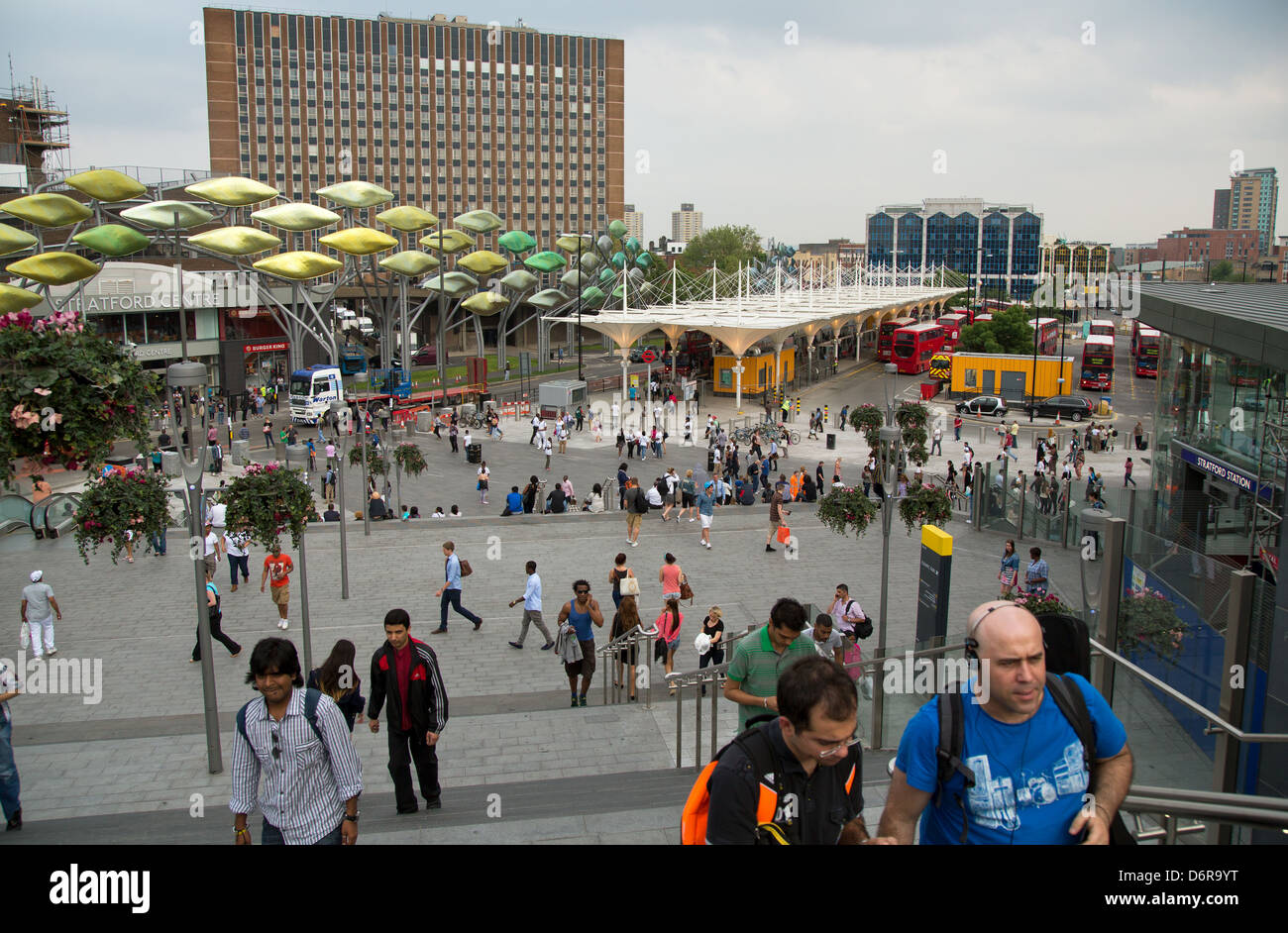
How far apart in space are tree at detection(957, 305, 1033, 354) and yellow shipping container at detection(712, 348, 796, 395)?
42.7ft

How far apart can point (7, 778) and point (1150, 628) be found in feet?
27.2

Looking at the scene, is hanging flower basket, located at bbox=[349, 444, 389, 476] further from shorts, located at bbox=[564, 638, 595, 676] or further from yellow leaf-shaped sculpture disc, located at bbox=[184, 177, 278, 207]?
yellow leaf-shaped sculpture disc, located at bbox=[184, 177, 278, 207]

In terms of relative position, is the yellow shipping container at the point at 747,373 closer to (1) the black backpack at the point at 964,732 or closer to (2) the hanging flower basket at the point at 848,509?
(2) the hanging flower basket at the point at 848,509

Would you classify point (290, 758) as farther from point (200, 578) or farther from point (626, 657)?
point (626, 657)

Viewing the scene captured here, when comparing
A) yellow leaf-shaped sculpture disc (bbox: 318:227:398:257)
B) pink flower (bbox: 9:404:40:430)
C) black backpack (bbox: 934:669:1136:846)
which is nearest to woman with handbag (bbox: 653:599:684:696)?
pink flower (bbox: 9:404:40:430)

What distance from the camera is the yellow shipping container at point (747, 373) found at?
47.3 m

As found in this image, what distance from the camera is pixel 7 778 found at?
21.9 feet

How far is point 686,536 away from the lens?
19.2 m

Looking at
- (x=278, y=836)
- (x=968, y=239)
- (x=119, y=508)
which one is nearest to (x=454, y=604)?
(x=119, y=508)

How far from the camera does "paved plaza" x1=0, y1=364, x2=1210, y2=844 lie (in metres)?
6.87

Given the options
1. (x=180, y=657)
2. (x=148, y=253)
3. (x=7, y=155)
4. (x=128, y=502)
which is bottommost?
(x=180, y=657)
